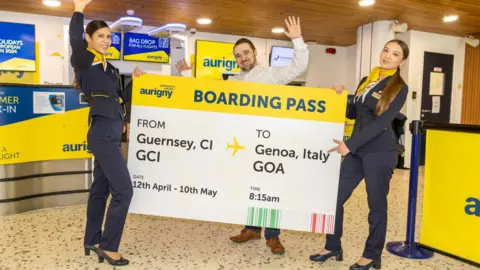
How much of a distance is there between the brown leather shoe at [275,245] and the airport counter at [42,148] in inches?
86.2

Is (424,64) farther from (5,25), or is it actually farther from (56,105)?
(5,25)

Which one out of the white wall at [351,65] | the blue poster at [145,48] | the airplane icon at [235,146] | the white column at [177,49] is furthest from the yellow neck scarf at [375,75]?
the white wall at [351,65]

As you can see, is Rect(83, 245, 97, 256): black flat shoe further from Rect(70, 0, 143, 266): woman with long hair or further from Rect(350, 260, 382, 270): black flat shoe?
Answer: Rect(350, 260, 382, 270): black flat shoe

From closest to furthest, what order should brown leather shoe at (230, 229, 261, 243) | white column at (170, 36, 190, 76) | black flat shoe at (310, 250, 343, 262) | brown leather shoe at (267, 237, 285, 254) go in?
black flat shoe at (310, 250, 343, 262) < brown leather shoe at (267, 237, 285, 254) < brown leather shoe at (230, 229, 261, 243) < white column at (170, 36, 190, 76)

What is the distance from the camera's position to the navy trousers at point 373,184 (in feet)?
8.30

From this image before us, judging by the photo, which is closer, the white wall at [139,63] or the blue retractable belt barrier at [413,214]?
the blue retractable belt barrier at [413,214]

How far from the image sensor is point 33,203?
155 inches

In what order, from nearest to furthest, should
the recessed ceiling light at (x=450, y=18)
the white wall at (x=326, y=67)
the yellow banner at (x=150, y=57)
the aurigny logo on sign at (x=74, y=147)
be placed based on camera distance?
the aurigny logo on sign at (x=74, y=147) < the recessed ceiling light at (x=450, y=18) < the yellow banner at (x=150, y=57) < the white wall at (x=326, y=67)

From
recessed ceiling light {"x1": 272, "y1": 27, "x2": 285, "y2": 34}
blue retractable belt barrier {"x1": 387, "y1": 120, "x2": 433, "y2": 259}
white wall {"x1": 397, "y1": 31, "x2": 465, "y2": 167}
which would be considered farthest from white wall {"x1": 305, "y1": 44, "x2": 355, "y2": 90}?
blue retractable belt barrier {"x1": 387, "y1": 120, "x2": 433, "y2": 259}

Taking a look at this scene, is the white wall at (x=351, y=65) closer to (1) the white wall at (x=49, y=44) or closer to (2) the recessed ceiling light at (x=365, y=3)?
(2) the recessed ceiling light at (x=365, y=3)

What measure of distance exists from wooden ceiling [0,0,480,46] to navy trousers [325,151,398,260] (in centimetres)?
373

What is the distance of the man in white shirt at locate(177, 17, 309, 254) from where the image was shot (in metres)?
2.66

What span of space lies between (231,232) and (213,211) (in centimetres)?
80

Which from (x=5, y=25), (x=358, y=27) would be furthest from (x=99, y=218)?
(x=358, y=27)
